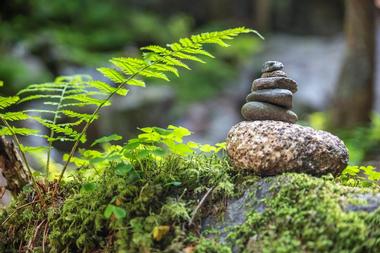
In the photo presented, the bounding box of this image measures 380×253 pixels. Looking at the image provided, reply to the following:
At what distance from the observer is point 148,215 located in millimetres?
1973

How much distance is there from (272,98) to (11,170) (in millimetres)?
1761

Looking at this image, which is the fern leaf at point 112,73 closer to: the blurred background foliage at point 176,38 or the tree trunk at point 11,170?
the tree trunk at point 11,170

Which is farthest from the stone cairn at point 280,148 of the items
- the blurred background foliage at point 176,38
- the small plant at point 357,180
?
the blurred background foliage at point 176,38

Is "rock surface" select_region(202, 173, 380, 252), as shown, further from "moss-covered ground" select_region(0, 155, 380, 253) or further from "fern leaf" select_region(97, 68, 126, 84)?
"fern leaf" select_region(97, 68, 126, 84)

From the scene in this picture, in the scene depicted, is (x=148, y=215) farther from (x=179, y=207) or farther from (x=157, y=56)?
(x=157, y=56)

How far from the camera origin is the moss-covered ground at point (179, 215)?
5.60 feet

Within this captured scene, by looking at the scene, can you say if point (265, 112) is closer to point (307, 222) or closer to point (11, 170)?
point (307, 222)

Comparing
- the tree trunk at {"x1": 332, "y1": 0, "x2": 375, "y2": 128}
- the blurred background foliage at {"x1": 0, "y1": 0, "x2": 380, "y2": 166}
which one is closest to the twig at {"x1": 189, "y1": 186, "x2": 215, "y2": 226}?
the blurred background foliage at {"x1": 0, "y1": 0, "x2": 380, "y2": 166}

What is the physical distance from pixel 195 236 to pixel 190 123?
29.6 ft

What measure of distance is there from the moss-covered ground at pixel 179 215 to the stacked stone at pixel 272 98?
346 millimetres

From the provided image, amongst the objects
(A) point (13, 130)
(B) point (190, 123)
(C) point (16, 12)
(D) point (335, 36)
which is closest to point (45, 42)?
(C) point (16, 12)

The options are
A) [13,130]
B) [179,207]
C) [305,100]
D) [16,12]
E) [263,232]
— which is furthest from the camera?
[16,12]

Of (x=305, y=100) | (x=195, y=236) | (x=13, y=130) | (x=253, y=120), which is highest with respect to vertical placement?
(x=305, y=100)

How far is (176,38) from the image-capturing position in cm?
1291
